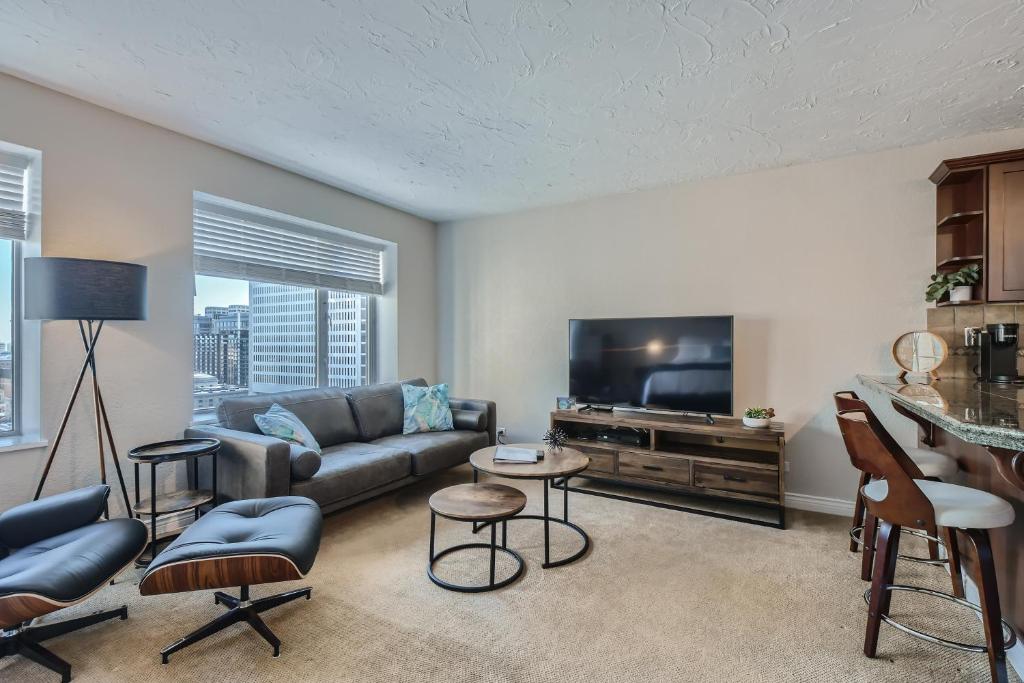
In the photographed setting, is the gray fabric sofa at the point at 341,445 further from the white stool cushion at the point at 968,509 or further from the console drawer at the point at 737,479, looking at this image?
the white stool cushion at the point at 968,509

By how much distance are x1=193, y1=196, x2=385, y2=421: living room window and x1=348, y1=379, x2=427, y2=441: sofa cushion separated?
54cm

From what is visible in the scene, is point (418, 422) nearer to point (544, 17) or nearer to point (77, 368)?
point (77, 368)

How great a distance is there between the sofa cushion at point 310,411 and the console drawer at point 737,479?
2.63 meters

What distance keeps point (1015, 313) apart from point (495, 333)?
12.4 feet

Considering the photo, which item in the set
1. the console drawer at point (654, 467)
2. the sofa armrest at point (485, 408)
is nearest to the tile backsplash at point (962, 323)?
the console drawer at point (654, 467)

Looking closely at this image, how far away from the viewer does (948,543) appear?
6.24ft

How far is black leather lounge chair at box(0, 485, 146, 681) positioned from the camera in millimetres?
1536

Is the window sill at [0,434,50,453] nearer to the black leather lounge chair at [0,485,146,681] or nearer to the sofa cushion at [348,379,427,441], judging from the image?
the black leather lounge chair at [0,485,146,681]

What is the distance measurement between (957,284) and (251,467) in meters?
4.23

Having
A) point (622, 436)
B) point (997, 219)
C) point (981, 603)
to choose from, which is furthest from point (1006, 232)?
point (622, 436)

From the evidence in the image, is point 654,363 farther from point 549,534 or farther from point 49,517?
point 49,517

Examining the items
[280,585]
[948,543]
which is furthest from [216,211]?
[948,543]

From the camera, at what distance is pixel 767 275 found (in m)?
3.60

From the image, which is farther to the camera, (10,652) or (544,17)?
(544,17)
